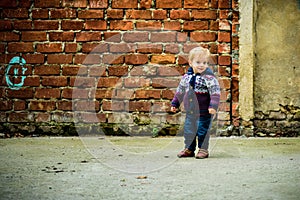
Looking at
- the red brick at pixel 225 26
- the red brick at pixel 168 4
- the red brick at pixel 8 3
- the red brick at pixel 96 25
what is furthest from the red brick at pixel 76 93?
the red brick at pixel 225 26

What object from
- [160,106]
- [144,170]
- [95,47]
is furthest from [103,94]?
[144,170]

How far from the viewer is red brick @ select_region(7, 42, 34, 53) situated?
13.4ft

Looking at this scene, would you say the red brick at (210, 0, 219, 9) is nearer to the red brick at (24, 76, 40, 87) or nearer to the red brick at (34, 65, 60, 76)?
the red brick at (34, 65, 60, 76)

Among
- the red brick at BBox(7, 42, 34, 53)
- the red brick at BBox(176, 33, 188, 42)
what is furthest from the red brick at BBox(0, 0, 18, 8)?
the red brick at BBox(176, 33, 188, 42)

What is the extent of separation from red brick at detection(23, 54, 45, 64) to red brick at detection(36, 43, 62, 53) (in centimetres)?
6

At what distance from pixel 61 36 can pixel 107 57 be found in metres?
0.51

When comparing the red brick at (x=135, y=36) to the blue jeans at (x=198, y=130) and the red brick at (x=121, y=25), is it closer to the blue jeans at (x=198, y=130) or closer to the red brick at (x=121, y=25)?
the red brick at (x=121, y=25)

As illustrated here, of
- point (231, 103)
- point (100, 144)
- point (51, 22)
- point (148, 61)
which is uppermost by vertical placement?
point (51, 22)

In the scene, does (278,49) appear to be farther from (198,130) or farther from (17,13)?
(17,13)

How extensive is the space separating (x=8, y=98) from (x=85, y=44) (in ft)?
3.15

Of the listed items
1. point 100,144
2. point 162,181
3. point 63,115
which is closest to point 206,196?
point 162,181

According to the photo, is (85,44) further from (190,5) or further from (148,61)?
(190,5)

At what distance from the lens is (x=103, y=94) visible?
408 centimetres

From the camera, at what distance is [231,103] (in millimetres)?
4082
